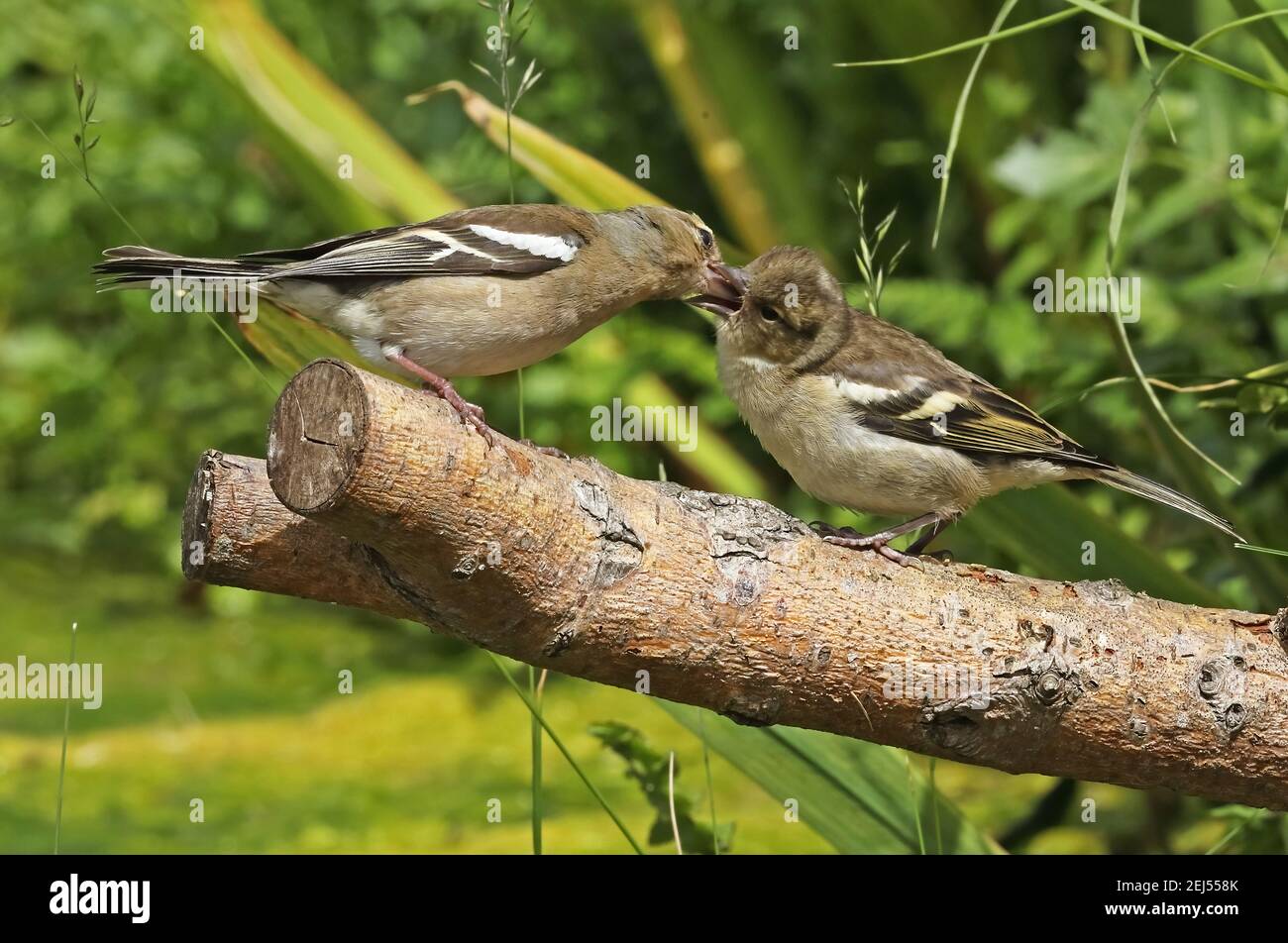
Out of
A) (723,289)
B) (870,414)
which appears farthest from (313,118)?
(870,414)

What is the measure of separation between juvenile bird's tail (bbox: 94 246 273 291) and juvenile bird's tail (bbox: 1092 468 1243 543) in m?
2.17

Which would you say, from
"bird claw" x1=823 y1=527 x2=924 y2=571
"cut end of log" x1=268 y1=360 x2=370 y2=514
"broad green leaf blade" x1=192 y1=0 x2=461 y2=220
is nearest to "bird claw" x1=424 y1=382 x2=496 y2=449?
"cut end of log" x1=268 y1=360 x2=370 y2=514

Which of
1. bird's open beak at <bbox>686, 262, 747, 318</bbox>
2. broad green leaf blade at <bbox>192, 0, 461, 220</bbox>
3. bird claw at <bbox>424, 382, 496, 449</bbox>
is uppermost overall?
broad green leaf blade at <bbox>192, 0, 461, 220</bbox>

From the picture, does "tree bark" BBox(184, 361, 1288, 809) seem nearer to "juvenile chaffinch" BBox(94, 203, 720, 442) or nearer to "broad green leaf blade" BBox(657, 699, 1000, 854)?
"broad green leaf blade" BBox(657, 699, 1000, 854)

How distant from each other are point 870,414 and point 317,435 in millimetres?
1638

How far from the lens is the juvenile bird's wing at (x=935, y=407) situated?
3.70 metres

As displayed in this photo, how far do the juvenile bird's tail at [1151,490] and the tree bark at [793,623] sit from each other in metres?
0.53

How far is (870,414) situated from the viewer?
145 inches

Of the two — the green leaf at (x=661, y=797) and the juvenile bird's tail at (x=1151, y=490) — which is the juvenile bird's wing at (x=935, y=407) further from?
the green leaf at (x=661, y=797)

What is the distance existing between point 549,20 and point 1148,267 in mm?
3051

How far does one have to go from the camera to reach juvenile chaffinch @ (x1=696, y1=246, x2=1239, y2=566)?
12.0 ft

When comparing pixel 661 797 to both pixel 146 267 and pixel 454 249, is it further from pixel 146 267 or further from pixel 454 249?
pixel 146 267

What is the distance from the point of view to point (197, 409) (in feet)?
22.0
